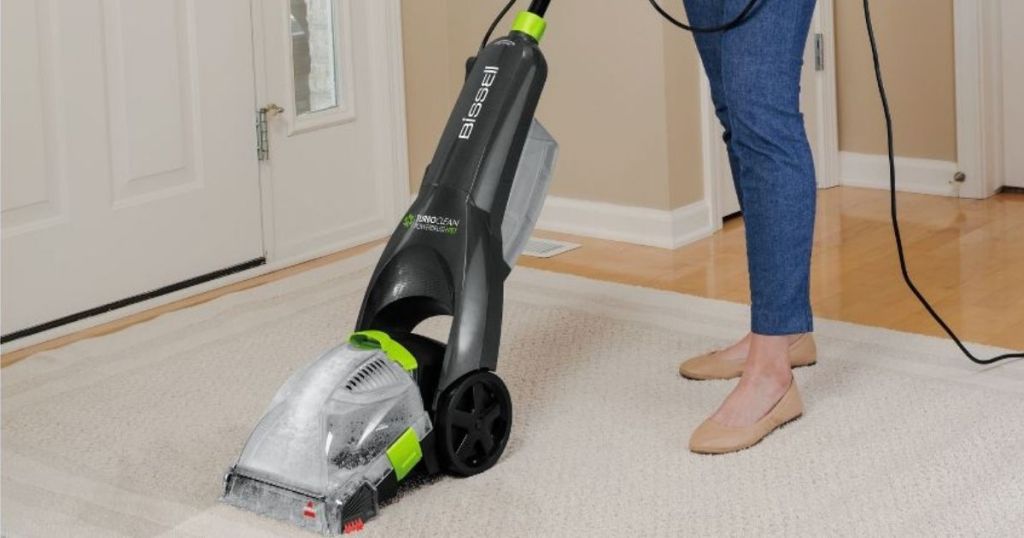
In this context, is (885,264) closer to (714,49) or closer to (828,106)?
(828,106)

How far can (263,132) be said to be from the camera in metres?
2.99

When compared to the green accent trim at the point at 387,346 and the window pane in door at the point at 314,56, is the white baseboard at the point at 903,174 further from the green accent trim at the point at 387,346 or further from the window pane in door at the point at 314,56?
the green accent trim at the point at 387,346

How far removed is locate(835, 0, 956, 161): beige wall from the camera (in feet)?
11.3

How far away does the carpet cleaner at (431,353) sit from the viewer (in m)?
1.74

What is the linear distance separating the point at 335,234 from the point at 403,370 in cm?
143

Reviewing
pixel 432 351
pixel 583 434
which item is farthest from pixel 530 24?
pixel 583 434

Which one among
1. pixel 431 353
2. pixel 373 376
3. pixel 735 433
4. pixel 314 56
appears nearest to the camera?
pixel 373 376

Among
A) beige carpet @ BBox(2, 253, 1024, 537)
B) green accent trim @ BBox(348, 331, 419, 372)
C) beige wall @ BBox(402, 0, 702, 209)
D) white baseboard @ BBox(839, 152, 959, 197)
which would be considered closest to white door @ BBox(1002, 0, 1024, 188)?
white baseboard @ BBox(839, 152, 959, 197)

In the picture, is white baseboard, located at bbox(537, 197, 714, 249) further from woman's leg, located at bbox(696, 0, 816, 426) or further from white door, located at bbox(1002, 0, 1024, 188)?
woman's leg, located at bbox(696, 0, 816, 426)

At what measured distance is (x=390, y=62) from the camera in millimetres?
3258

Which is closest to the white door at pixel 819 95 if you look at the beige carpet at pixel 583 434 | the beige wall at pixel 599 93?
the beige wall at pixel 599 93

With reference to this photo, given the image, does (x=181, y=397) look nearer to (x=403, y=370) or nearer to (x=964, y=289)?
(x=403, y=370)

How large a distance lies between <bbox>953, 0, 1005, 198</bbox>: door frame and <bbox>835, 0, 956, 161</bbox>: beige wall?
40mm

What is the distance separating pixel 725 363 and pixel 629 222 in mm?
950
